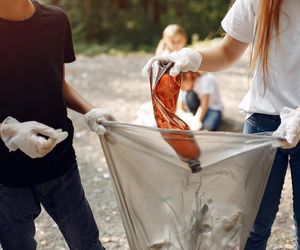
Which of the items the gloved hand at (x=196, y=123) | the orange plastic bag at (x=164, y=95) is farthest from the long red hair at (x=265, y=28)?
the gloved hand at (x=196, y=123)

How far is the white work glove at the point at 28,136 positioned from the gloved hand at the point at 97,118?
0.12 metres

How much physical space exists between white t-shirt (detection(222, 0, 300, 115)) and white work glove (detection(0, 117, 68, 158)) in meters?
0.65

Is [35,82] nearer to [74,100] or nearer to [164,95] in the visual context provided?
[74,100]

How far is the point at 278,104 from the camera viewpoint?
1525mm

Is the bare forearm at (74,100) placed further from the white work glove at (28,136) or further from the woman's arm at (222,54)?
the woman's arm at (222,54)

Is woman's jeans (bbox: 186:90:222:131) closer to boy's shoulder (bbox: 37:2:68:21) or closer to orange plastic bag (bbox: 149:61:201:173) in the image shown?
orange plastic bag (bbox: 149:61:201:173)

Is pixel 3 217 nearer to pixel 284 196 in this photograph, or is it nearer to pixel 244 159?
pixel 244 159

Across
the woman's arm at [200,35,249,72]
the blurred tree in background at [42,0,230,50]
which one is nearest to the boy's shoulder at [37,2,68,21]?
the woman's arm at [200,35,249,72]

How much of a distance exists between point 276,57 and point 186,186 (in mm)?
491

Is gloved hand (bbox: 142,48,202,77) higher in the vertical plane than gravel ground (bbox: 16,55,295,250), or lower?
higher

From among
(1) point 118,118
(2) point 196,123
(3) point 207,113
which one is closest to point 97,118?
(2) point 196,123

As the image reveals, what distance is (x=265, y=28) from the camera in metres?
1.48

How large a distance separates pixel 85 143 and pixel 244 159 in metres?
2.66

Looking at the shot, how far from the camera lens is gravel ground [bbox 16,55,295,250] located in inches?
99.6
